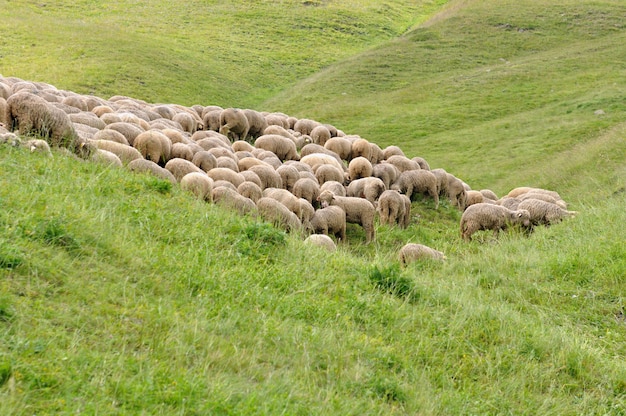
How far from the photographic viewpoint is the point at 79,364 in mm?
5109

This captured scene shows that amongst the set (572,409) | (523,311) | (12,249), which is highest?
(12,249)

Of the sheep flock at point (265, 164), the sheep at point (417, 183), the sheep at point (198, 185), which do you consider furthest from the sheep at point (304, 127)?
the sheep at point (198, 185)

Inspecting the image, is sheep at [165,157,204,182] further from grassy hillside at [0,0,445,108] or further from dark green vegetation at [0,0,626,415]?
grassy hillside at [0,0,445,108]

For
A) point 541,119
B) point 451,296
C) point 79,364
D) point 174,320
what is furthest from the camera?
point 541,119

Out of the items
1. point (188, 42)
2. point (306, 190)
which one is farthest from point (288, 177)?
point (188, 42)

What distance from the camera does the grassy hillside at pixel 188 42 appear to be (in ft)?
124

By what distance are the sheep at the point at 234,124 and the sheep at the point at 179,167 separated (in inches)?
283

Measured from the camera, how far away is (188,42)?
169 ft

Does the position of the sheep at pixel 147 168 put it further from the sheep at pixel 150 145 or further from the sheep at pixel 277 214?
the sheep at pixel 277 214

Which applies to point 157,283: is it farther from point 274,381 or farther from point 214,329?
point 274,381

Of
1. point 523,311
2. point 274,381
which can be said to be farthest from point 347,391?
point 523,311

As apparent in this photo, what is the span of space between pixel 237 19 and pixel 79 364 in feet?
194

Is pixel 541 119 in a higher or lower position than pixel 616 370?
lower

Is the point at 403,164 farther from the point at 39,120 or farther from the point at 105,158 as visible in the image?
the point at 39,120
